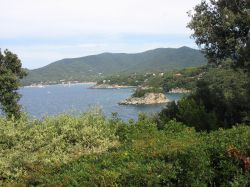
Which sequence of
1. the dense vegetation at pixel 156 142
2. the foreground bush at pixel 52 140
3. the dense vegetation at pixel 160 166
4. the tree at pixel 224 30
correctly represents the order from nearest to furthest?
1. the dense vegetation at pixel 160 166
2. the dense vegetation at pixel 156 142
3. the foreground bush at pixel 52 140
4. the tree at pixel 224 30

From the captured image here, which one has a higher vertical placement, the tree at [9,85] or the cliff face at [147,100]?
the tree at [9,85]

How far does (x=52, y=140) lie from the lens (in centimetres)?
1538


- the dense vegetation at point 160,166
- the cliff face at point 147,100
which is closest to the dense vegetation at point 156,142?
the dense vegetation at point 160,166

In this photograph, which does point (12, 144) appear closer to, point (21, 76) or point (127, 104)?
point (21, 76)

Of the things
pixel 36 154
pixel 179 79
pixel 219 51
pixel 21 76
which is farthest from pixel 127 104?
pixel 36 154

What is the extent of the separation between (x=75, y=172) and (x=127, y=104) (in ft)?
452

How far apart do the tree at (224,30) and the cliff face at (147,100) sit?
4841 inches

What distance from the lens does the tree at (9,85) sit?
33.0m

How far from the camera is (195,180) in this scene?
27.8ft

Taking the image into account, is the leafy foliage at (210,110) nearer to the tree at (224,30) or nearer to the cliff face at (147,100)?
the tree at (224,30)

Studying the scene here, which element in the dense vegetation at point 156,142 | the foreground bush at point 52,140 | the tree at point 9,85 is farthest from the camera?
the tree at point 9,85

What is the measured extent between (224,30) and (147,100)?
132 m

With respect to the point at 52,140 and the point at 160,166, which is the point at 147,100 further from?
the point at 160,166

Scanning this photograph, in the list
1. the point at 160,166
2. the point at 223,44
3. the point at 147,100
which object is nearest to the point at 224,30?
the point at 223,44
